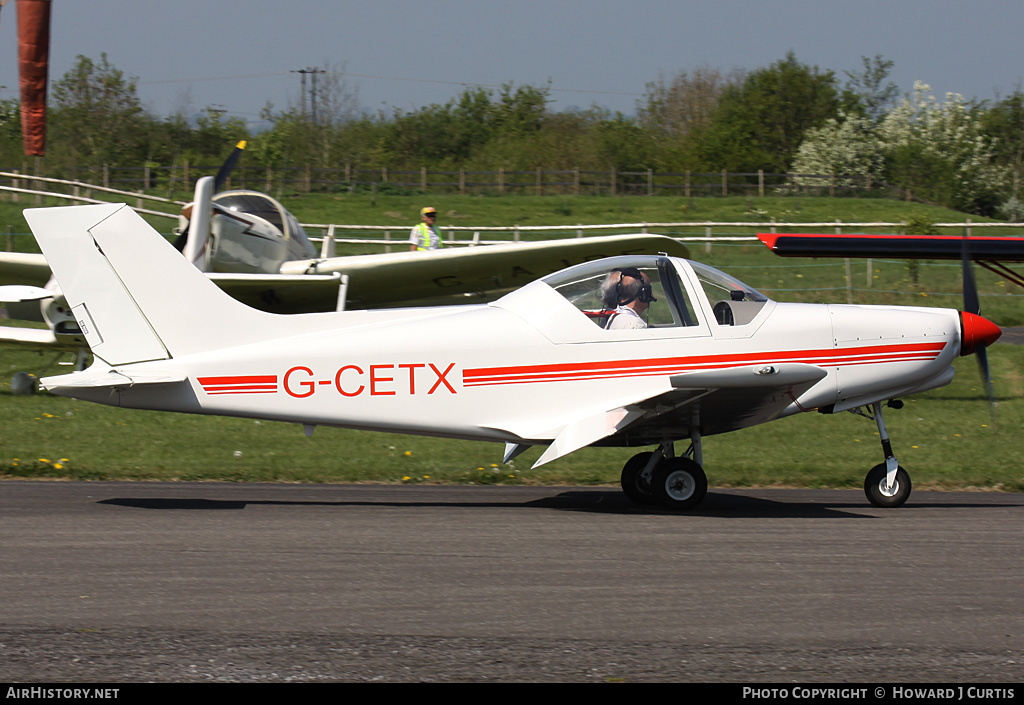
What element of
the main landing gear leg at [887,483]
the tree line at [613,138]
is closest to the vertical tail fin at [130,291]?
→ the main landing gear leg at [887,483]

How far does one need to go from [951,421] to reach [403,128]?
53470 mm

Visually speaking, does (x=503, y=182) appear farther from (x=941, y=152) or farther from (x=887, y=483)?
(x=887, y=483)

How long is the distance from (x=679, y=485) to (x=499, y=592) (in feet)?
9.21

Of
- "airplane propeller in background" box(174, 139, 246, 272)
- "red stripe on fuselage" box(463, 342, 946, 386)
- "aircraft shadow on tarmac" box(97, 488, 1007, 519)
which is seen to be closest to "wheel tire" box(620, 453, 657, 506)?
"aircraft shadow on tarmac" box(97, 488, 1007, 519)

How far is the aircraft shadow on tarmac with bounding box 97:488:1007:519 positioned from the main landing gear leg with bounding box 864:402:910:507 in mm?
98

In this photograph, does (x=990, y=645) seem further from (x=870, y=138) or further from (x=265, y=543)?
(x=870, y=138)

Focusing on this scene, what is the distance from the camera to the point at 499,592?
17.0 feet

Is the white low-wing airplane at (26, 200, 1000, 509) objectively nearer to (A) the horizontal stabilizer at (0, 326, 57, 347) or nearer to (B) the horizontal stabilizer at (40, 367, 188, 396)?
(B) the horizontal stabilizer at (40, 367, 188, 396)

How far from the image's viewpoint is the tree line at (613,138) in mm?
45906

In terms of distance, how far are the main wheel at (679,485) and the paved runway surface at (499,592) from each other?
158mm

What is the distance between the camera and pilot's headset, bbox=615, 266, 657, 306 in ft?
24.7

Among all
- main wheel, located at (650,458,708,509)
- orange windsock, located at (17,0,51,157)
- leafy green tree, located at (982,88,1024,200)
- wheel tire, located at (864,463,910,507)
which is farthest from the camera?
leafy green tree, located at (982,88,1024,200)

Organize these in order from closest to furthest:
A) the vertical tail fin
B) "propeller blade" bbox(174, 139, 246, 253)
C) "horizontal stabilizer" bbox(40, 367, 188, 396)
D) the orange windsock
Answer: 1. "horizontal stabilizer" bbox(40, 367, 188, 396)
2. the vertical tail fin
3. "propeller blade" bbox(174, 139, 246, 253)
4. the orange windsock
